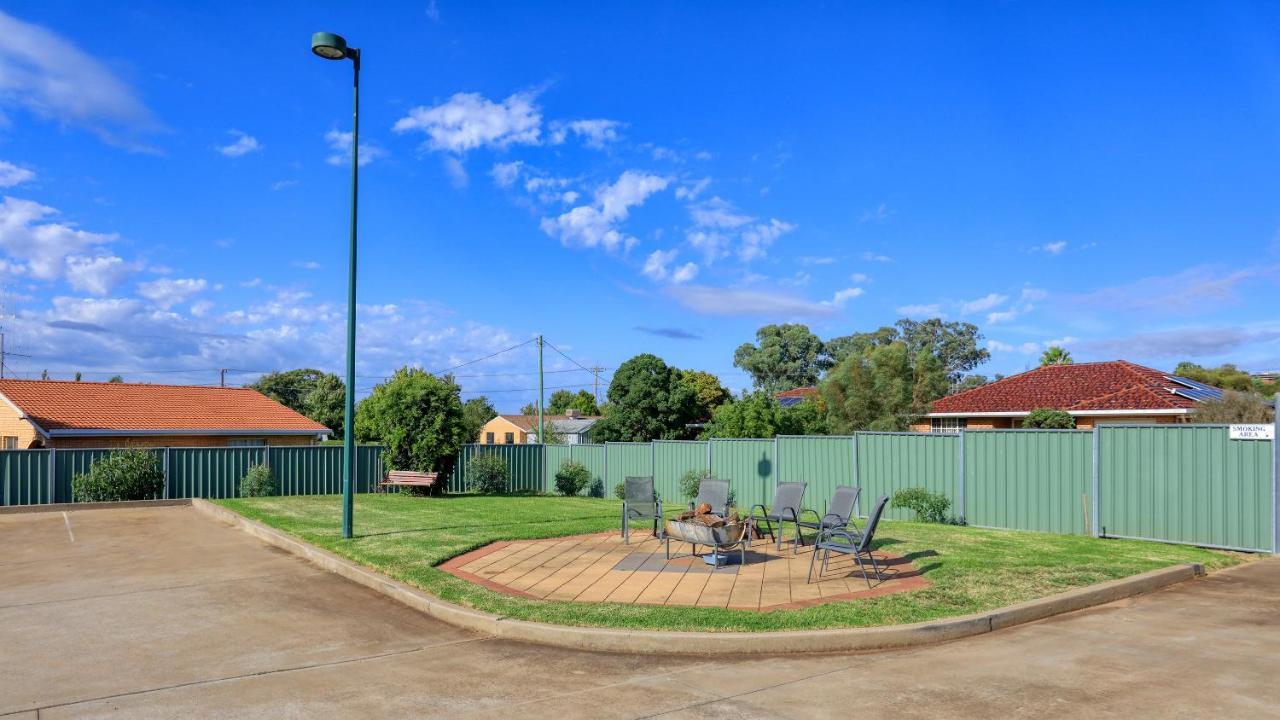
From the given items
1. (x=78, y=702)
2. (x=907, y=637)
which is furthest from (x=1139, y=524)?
(x=78, y=702)

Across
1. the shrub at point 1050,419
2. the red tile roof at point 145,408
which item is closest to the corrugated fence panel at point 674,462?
the shrub at point 1050,419

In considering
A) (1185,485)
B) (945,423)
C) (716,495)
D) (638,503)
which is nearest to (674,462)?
(638,503)

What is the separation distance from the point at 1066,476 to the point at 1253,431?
113 inches

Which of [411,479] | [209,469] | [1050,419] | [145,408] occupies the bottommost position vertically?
[411,479]

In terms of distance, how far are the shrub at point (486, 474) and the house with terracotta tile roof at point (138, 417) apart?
44.4 feet

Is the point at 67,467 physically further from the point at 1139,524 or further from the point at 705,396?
the point at 705,396

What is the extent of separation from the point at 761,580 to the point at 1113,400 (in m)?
24.5

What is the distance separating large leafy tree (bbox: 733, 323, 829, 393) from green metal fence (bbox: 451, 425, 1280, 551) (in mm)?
59824

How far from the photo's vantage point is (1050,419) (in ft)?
92.7

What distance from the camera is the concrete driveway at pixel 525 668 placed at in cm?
557

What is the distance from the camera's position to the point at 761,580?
9625 mm

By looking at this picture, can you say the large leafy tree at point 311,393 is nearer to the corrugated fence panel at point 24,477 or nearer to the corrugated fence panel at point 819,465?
the corrugated fence panel at point 24,477

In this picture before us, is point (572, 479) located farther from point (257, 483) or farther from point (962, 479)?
point (962, 479)

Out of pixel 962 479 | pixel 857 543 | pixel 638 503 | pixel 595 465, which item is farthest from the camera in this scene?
pixel 595 465
